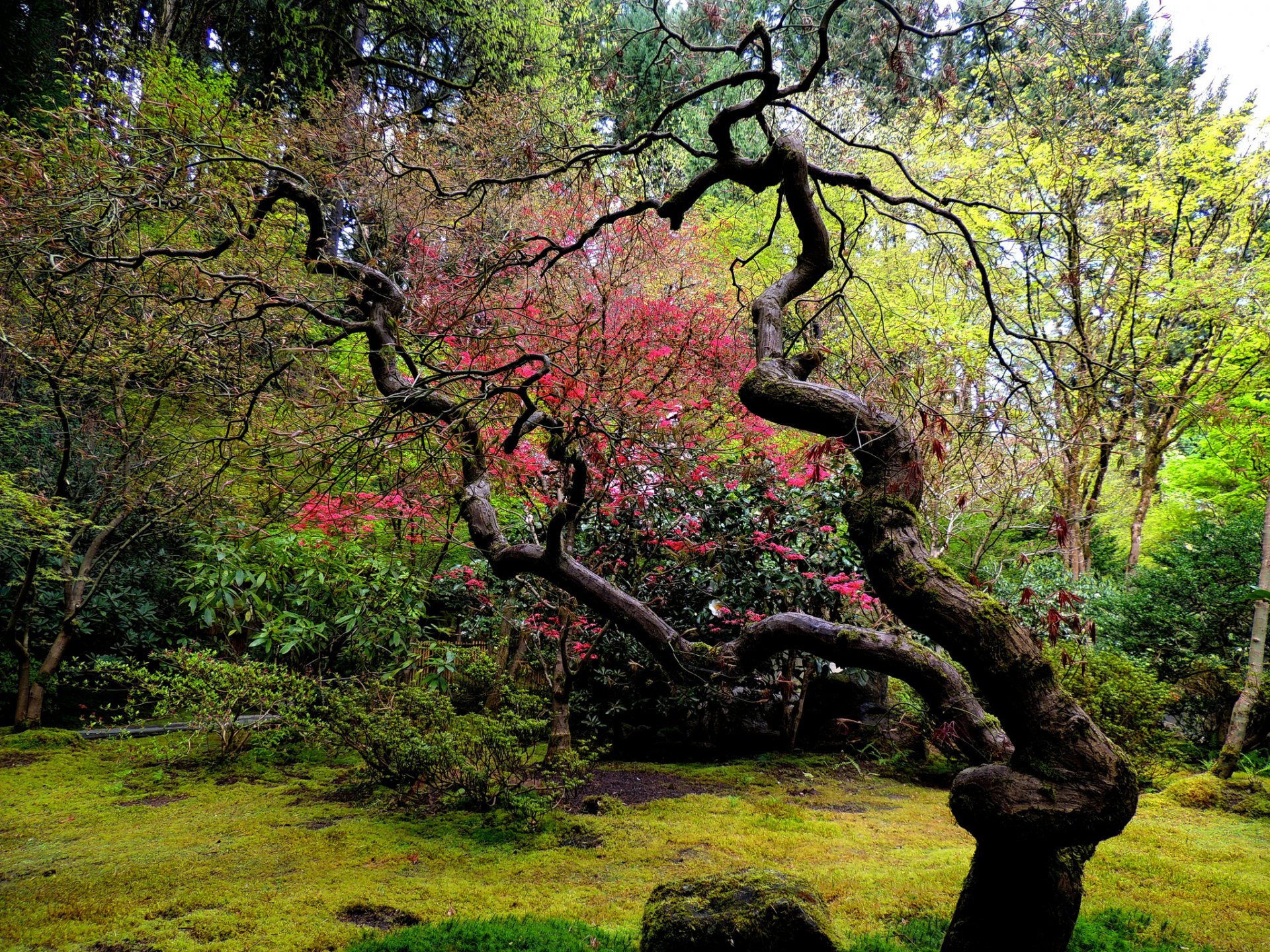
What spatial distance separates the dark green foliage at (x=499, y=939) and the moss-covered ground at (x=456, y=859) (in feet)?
0.55

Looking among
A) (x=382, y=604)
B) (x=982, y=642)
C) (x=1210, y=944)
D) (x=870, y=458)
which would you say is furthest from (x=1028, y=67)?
(x=382, y=604)

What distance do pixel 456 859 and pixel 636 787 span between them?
209 cm

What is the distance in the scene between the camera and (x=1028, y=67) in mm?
3668

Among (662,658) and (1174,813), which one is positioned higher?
(662,658)

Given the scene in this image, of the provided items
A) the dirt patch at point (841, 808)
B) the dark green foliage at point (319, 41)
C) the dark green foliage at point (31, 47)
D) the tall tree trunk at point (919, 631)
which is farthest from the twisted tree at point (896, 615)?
the dark green foliage at point (31, 47)

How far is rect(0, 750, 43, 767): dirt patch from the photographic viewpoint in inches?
241

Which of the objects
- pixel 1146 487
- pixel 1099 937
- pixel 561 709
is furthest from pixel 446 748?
pixel 1146 487

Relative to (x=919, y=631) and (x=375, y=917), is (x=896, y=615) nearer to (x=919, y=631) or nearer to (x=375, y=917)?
(x=919, y=631)

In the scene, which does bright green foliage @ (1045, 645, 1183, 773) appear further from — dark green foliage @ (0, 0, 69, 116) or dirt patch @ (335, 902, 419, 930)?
dark green foliage @ (0, 0, 69, 116)

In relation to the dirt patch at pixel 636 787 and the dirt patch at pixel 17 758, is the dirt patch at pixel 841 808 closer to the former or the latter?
the dirt patch at pixel 636 787

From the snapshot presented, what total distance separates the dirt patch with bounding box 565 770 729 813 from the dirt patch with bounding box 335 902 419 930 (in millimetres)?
1898

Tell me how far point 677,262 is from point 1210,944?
7.36 meters

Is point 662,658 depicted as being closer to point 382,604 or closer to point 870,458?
point 870,458

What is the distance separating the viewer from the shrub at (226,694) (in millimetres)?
5645
